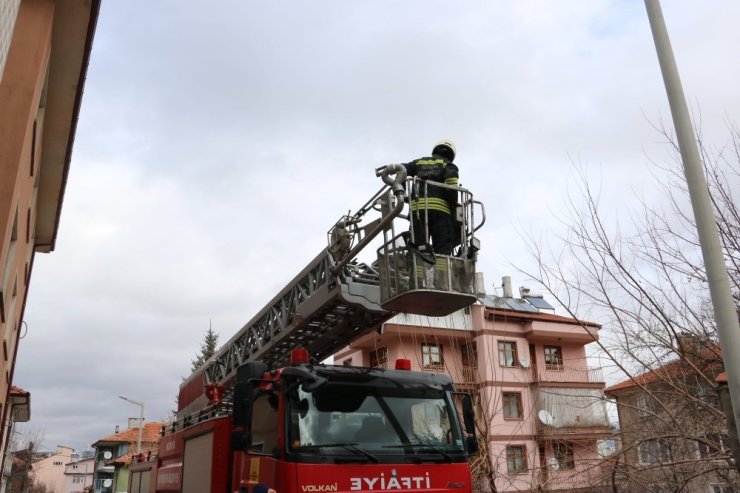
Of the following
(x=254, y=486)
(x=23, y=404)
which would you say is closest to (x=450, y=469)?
(x=254, y=486)

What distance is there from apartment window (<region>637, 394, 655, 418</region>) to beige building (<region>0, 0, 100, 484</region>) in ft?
23.2

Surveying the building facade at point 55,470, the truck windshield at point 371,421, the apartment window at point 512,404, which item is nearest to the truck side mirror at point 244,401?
the truck windshield at point 371,421

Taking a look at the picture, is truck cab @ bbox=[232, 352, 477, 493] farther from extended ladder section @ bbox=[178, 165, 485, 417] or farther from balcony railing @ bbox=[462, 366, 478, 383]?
balcony railing @ bbox=[462, 366, 478, 383]

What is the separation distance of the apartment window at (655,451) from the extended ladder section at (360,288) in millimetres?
4057

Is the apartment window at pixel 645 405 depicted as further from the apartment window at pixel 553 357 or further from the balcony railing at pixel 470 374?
the apartment window at pixel 553 357

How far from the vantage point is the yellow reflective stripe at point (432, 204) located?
16.8ft

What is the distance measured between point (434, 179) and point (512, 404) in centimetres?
2110

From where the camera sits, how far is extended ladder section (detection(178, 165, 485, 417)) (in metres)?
4.88

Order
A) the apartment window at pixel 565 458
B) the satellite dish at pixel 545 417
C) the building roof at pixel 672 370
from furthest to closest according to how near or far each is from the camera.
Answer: the satellite dish at pixel 545 417 → the apartment window at pixel 565 458 → the building roof at pixel 672 370

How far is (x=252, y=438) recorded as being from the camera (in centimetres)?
500

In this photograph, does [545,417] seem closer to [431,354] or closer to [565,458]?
[431,354]

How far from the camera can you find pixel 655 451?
7.48 m

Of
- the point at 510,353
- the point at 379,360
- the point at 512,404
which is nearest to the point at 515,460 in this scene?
the point at 379,360

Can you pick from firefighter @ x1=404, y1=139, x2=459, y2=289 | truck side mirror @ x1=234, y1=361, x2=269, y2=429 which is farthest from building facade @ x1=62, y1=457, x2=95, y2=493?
firefighter @ x1=404, y1=139, x2=459, y2=289
